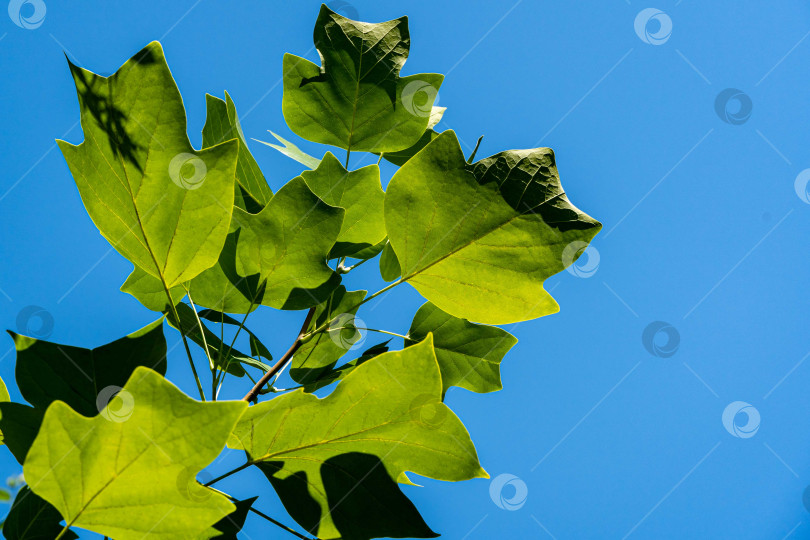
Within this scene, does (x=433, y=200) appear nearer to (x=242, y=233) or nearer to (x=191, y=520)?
(x=242, y=233)

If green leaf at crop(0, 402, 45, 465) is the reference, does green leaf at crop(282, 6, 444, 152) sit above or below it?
above

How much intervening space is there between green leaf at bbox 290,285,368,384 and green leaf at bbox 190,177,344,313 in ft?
0.18

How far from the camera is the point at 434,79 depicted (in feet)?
2.61

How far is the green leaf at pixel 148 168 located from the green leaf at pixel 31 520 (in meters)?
0.28

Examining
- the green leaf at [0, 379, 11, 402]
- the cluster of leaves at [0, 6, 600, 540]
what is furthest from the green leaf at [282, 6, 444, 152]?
the green leaf at [0, 379, 11, 402]

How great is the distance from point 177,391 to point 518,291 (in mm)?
396

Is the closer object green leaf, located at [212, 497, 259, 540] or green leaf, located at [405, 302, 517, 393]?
green leaf, located at [212, 497, 259, 540]

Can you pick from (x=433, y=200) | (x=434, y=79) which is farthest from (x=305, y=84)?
(x=433, y=200)

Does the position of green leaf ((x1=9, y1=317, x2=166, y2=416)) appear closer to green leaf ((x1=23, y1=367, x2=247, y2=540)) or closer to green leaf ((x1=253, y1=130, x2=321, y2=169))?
green leaf ((x1=23, y1=367, x2=247, y2=540))

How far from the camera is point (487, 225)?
0.67 meters

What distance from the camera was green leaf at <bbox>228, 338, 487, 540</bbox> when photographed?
54cm

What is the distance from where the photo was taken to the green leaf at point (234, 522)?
0.59 meters

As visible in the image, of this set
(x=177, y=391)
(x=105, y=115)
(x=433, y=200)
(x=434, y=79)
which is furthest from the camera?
(x=434, y=79)

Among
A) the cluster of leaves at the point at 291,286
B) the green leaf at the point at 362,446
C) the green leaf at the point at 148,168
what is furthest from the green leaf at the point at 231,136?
the green leaf at the point at 362,446
